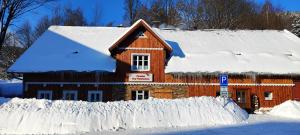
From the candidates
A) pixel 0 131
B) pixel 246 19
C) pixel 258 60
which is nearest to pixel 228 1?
pixel 246 19

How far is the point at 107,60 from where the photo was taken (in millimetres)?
29391

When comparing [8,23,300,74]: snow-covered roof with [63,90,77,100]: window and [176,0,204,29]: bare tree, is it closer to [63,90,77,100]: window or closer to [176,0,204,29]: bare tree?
[63,90,77,100]: window

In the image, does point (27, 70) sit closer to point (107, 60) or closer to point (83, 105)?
point (107, 60)

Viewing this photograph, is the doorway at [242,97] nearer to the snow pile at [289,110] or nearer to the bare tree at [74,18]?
the snow pile at [289,110]

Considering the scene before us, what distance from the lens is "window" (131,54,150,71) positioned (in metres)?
A: 29.7

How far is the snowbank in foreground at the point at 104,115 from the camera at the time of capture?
59.9 ft

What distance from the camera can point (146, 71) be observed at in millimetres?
29703

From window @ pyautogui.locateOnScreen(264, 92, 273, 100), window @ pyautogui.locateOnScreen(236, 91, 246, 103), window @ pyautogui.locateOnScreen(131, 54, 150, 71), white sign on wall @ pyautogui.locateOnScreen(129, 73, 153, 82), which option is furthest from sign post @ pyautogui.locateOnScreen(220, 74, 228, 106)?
window @ pyautogui.locateOnScreen(264, 92, 273, 100)

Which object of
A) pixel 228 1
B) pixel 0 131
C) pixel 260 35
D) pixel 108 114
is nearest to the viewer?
pixel 0 131

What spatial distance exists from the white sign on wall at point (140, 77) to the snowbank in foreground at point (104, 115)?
7.93 m

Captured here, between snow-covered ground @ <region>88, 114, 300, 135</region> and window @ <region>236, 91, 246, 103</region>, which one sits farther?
window @ <region>236, 91, 246, 103</region>

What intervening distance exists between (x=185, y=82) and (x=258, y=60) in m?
6.05

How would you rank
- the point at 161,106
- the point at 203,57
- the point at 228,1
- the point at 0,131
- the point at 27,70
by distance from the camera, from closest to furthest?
1. the point at 0,131
2. the point at 161,106
3. the point at 27,70
4. the point at 203,57
5. the point at 228,1

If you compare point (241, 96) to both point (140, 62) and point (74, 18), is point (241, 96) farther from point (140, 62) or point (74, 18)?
point (74, 18)
